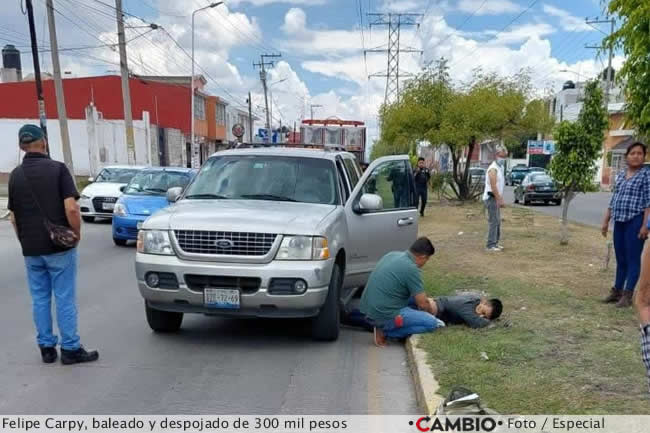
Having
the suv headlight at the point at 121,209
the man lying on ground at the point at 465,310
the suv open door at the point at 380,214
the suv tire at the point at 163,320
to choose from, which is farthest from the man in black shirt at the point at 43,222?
the suv headlight at the point at 121,209

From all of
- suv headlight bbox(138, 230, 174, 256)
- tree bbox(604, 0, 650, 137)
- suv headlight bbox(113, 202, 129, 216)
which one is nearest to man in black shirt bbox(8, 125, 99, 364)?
suv headlight bbox(138, 230, 174, 256)

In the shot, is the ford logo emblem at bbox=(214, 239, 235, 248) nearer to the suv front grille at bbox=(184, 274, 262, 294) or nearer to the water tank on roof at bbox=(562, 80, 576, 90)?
the suv front grille at bbox=(184, 274, 262, 294)

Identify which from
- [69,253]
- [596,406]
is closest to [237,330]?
[69,253]

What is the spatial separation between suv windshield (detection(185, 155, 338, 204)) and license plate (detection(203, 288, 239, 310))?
133 centimetres

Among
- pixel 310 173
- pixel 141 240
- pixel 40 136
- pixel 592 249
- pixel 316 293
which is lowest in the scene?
pixel 592 249

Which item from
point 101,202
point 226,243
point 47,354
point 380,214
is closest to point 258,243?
point 226,243

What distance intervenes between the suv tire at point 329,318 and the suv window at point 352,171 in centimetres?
164

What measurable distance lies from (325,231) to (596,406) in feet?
8.74

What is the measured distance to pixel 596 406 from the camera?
3.88 m

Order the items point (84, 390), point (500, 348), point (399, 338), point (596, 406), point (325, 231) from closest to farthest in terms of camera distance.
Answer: point (596, 406) < point (84, 390) < point (500, 348) < point (325, 231) < point (399, 338)

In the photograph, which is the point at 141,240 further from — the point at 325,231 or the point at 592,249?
the point at 592,249

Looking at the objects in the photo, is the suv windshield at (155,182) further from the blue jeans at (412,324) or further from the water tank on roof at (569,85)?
the water tank on roof at (569,85)

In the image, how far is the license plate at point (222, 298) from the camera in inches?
208

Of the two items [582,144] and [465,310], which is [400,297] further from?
[582,144]
